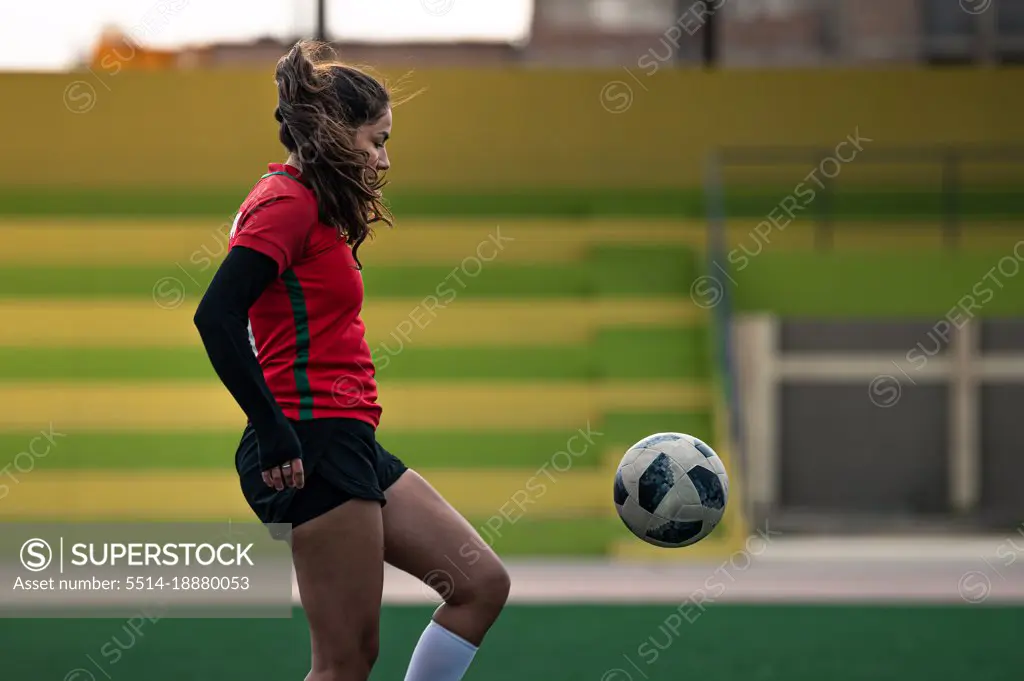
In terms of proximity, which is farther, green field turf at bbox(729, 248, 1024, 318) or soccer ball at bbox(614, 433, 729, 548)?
green field turf at bbox(729, 248, 1024, 318)

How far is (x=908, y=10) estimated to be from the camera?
12.2 m

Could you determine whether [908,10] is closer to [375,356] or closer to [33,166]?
[375,356]

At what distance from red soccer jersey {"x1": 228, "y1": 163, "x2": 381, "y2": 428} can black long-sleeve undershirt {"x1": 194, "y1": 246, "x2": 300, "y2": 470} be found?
0.24ft

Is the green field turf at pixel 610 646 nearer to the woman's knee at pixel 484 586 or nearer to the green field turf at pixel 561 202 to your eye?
the woman's knee at pixel 484 586

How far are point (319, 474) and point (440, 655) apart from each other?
50 centimetres

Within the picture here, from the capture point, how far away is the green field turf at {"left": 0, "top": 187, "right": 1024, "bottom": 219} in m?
10.5

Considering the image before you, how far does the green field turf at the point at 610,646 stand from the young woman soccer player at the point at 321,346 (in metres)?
2.07

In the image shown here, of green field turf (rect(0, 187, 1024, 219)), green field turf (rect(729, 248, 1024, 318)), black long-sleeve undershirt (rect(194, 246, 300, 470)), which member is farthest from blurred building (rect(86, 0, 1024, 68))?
black long-sleeve undershirt (rect(194, 246, 300, 470))

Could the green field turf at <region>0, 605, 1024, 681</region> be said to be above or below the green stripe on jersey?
below

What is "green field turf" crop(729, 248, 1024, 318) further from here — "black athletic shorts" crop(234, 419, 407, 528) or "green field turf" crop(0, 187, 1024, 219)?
"black athletic shorts" crop(234, 419, 407, 528)

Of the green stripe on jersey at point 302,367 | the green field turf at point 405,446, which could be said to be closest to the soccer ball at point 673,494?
the green stripe on jersey at point 302,367

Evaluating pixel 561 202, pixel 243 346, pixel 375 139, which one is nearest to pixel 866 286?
pixel 561 202

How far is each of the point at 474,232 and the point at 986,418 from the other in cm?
526

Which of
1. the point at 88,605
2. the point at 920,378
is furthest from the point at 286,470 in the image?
the point at 920,378
